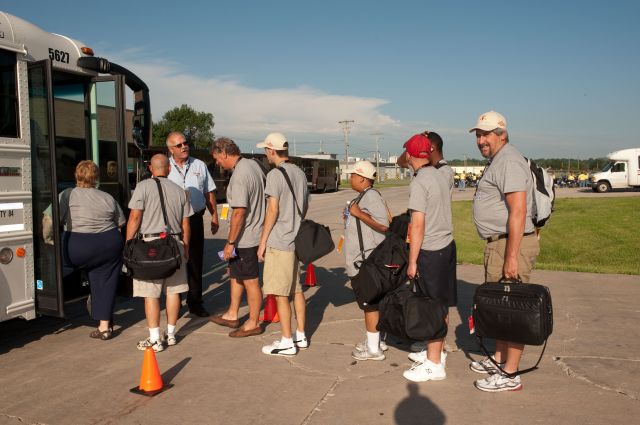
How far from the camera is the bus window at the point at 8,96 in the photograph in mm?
5133

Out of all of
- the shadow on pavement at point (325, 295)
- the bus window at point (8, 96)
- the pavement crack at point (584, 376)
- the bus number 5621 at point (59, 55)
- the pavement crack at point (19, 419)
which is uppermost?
the bus number 5621 at point (59, 55)

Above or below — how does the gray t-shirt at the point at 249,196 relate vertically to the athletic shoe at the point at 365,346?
above

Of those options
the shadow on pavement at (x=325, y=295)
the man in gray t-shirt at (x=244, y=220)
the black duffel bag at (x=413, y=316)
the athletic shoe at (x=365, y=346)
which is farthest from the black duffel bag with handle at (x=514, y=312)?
the man in gray t-shirt at (x=244, y=220)

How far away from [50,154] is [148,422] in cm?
280

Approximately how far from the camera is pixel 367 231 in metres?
5.04

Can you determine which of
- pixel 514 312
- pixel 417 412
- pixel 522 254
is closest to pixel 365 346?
pixel 417 412

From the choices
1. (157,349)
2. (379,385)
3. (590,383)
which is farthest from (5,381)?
(590,383)

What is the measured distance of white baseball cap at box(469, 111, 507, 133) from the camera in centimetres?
438

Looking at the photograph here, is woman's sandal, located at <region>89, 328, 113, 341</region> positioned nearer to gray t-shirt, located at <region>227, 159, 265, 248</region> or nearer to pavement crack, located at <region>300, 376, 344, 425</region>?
gray t-shirt, located at <region>227, 159, 265, 248</region>

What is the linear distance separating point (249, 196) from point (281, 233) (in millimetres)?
639

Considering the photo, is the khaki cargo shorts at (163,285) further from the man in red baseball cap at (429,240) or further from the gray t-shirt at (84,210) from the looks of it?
the man in red baseball cap at (429,240)

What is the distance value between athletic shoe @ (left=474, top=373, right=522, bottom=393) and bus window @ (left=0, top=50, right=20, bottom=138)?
4.57 metres

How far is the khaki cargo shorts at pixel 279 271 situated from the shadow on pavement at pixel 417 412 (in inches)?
60.1

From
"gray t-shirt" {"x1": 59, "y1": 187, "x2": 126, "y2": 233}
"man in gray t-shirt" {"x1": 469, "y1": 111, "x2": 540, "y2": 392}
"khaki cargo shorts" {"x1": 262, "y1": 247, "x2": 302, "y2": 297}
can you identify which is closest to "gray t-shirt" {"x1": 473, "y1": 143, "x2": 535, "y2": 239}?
Answer: "man in gray t-shirt" {"x1": 469, "y1": 111, "x2": 540, "y2": 392}
